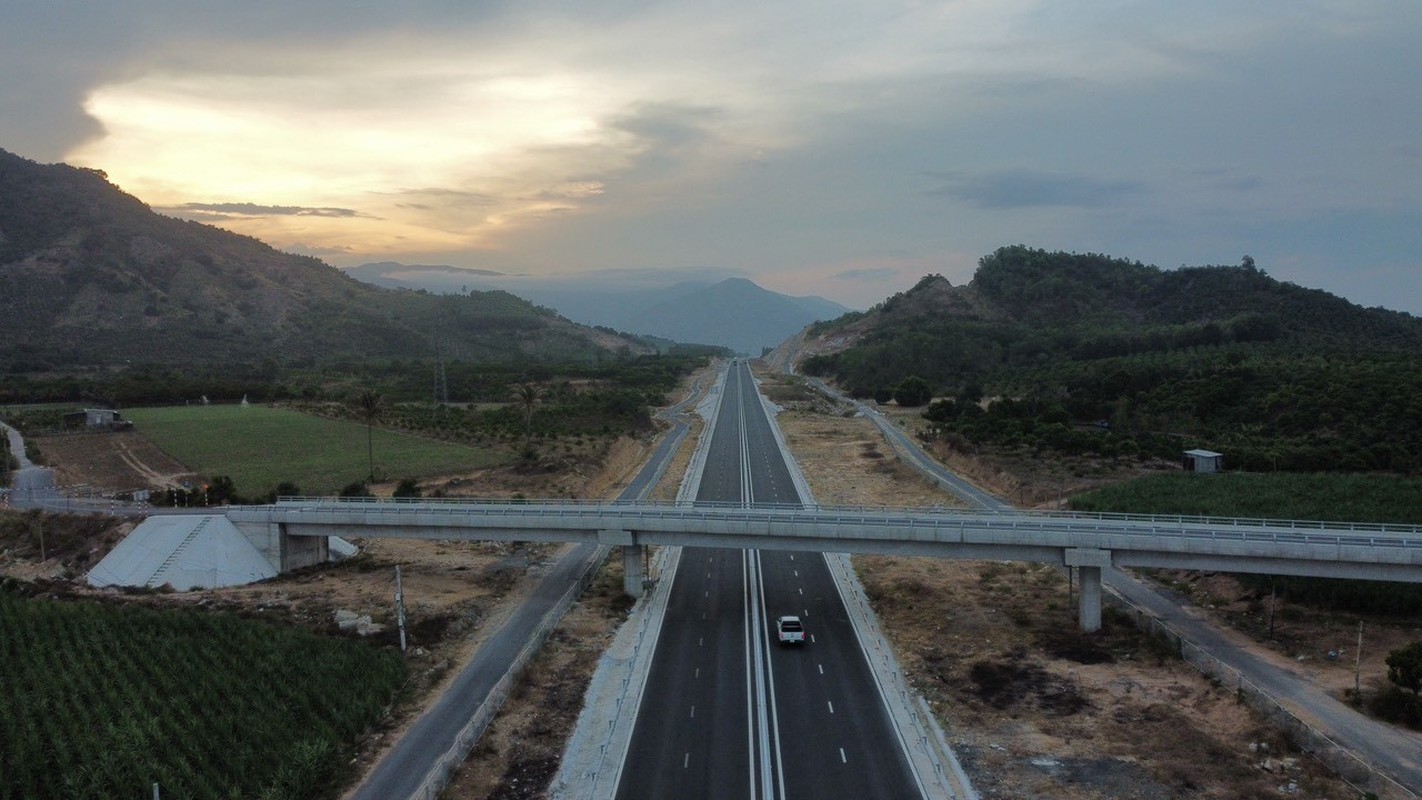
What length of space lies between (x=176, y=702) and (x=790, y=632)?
2281 cm

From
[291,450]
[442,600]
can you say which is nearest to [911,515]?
[442,600]

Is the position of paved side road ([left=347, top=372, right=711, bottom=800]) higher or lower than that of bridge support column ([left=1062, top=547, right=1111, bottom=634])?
lower

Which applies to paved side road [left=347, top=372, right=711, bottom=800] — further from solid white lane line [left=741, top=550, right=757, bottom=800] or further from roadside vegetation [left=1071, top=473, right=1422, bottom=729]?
roadside vegetation [left=1071, top=473, right=1422, bottom=729]

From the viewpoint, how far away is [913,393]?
503 feet

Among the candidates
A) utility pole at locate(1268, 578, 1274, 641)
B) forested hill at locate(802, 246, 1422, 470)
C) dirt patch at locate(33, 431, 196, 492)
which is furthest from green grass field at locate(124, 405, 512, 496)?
utility pole at locate(1268, 578, 1274, 641)

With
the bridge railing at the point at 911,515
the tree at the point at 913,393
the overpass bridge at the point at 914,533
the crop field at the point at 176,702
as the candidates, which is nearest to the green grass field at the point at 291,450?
the overpass bridge at the point at 914,533

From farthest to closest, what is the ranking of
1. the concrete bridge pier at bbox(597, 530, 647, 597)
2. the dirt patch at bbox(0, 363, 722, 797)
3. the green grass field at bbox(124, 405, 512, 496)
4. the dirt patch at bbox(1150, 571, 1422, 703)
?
1. the green grass field at bbox(124, 405, 512, 496)
2. the concrete bridge pier at bbox(597, 530, 647, 597)
3. the dirt patch at bbox(1150, 571, 1422, 703)
4. the dirt patch at bbox(0, 363, 722, 797)

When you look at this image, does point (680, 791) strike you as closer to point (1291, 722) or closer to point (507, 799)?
point (507, 799)

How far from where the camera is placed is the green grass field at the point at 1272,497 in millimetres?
54500

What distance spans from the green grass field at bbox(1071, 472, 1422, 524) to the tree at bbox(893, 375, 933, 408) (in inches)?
3237

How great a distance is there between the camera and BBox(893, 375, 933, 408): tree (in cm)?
15312

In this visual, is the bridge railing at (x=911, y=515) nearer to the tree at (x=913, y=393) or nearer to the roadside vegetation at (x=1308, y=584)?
the roadside vegetation at (x=1308, y=584)

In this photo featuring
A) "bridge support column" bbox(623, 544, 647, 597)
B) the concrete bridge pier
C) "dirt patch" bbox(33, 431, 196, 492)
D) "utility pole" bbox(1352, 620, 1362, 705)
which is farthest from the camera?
"dirt patch" bbox(33, 431, 196, 492)

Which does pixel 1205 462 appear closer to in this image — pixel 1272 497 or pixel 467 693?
pixel 1272 497
